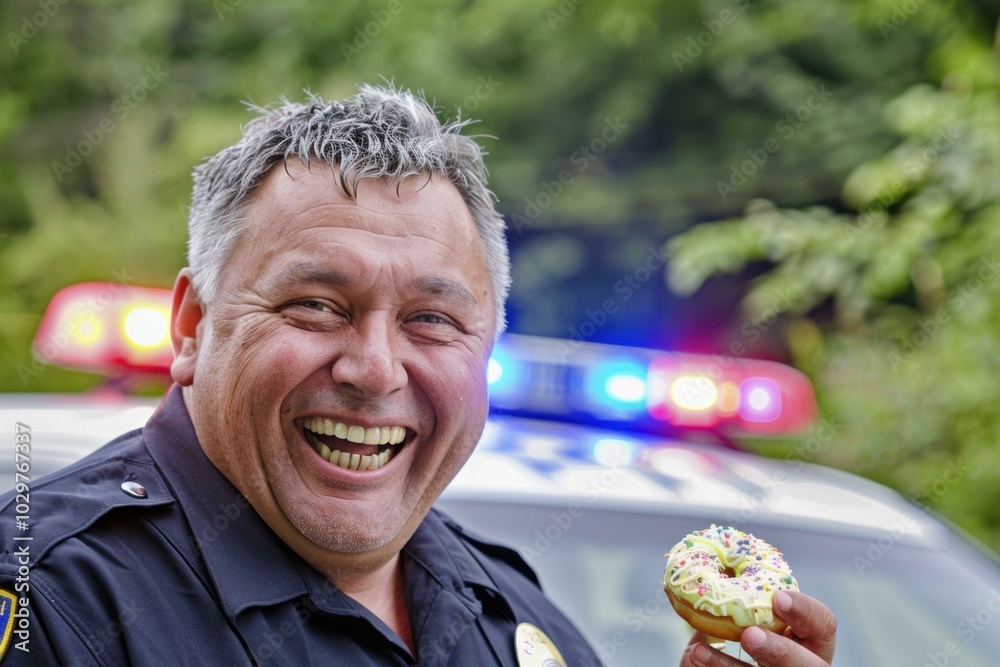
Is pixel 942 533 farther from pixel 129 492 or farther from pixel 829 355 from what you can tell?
pixel 829 355

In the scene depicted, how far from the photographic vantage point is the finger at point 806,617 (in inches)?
73.0

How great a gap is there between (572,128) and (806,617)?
6357mm

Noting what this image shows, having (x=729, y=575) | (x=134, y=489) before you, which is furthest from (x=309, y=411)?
(x=729, y=575)

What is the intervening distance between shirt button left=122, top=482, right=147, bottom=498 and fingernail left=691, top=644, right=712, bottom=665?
1.05 metres

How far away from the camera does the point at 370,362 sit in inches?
67.9

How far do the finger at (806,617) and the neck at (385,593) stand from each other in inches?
26.2

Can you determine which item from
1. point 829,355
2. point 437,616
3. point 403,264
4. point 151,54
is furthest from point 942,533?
point 151,54

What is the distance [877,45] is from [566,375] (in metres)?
4.80

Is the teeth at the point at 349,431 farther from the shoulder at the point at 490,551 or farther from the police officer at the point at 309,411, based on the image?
the shoulder at the point at 490,551

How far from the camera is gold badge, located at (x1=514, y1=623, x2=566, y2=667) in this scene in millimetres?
2047

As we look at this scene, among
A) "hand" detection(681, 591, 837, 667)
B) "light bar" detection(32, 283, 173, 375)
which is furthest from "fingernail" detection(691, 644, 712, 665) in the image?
"light bar" detection(32, 283, 173, 375)

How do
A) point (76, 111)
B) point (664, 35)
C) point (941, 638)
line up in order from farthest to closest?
point (76, 111) → point (664, 35) → point (941, 638)

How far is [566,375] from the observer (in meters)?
3.26

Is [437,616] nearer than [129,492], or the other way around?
[129,492]
